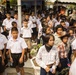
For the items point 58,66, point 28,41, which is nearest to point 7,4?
point 28,41

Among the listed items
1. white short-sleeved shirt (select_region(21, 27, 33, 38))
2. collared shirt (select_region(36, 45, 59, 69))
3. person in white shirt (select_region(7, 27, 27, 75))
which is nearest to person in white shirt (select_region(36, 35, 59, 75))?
collared shirt (select_region(36, 45, 59, 69))

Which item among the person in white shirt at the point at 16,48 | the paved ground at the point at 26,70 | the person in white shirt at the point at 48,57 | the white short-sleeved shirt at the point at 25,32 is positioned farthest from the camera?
the white short-sleeved shirt at the point at 25,32

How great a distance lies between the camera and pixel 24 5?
76.1 feet

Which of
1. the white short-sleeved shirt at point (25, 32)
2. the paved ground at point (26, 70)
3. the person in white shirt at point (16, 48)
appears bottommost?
the paved ground at point (26, 70)

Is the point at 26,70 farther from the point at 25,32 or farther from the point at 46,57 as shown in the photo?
the point at 46,57

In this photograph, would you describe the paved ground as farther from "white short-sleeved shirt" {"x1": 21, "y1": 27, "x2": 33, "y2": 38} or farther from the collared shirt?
the collared shirt

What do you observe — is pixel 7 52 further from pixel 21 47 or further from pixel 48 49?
pixel 48 49

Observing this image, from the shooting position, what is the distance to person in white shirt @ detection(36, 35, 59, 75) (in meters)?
6.00

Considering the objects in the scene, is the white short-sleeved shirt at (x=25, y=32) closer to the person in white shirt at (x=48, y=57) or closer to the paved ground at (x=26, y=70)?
the paved ground at (x=26, y=70)

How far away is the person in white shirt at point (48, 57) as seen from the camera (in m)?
6.00

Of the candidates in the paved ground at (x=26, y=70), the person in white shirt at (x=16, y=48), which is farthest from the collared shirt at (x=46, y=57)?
the paved ground at (x=26, y=70)

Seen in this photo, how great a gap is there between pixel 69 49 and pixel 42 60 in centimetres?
146

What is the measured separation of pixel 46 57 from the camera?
603 cm

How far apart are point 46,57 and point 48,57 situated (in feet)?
0.14
